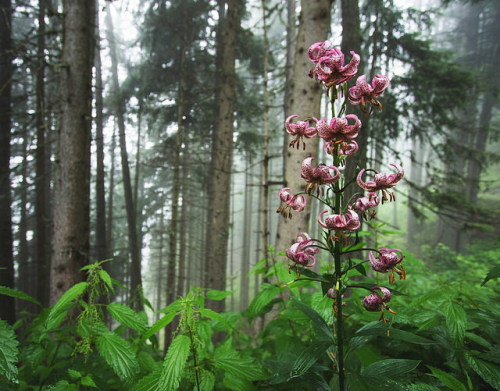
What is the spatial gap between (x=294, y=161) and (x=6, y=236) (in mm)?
5945

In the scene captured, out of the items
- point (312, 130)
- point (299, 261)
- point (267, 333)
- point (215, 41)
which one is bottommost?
point (267, 333)

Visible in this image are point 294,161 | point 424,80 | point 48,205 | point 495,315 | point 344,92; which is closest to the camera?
point 344,92

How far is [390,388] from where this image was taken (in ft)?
3.17

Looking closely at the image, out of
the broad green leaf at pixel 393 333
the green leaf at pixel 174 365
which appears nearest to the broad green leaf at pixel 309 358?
the broad green leaf at pixel 393 333

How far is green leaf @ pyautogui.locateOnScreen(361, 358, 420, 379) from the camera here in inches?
40.1

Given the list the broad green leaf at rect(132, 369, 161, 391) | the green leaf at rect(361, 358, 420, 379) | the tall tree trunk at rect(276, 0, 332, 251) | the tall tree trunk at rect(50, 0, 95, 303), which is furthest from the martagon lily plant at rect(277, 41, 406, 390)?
the tall tree trunk at rect(50, 0, 95, 303)

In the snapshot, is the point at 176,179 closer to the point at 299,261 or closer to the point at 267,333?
the point at 267,333

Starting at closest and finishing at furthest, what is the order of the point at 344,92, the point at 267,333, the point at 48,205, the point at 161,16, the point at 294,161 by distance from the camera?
the point at 344,92 → the point at 267,333 → the point at 294,161 → the point at 161,16 → the point at 48,205

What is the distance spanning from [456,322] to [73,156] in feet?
14.8

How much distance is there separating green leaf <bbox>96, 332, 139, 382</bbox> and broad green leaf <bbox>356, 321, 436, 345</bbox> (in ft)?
3.41

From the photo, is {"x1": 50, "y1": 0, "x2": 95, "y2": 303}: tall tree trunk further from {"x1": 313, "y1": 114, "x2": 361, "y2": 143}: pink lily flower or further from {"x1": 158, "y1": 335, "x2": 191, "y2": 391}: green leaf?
{"x1": 313, "y1": 114, "x2": 361, "y2": 143}: pink lily flower

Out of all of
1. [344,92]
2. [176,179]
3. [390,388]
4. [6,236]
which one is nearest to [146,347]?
[390,388]

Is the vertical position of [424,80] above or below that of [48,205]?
above

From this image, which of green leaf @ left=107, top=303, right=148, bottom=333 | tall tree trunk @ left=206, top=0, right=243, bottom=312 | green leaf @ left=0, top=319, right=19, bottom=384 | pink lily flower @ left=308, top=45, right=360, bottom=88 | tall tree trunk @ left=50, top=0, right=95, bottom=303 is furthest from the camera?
tall tree trunk @ left=206, top=0, right=243, bottom=312
